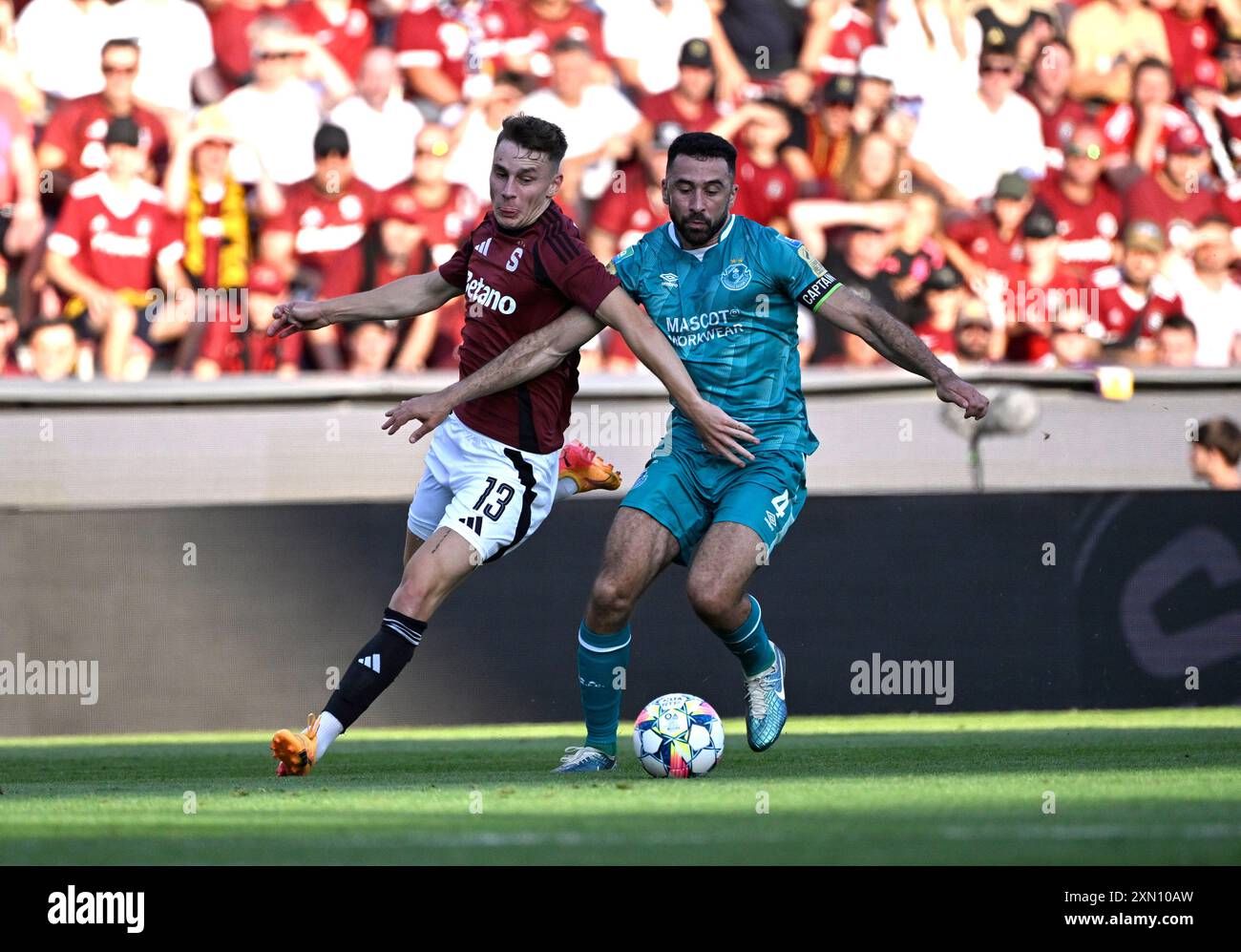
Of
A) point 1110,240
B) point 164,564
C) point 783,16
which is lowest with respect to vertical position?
point 164,564

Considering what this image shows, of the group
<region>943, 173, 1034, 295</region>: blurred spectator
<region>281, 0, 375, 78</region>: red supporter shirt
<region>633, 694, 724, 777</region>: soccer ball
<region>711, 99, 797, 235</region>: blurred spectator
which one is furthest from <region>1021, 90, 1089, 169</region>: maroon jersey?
<region>633, 694, 724, 777</region>: soccer ball

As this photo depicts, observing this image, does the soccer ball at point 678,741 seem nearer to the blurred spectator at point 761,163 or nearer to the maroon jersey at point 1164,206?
the blurred spectator at point 761,163

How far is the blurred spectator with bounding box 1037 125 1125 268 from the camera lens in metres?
13.6

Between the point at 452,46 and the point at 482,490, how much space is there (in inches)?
259

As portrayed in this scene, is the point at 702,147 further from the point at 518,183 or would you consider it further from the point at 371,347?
the point at 371,347

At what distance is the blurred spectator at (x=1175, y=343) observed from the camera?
A: 13352 millimetres

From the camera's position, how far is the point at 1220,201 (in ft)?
45.9

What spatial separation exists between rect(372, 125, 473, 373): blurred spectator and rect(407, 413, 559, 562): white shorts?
15.1ft

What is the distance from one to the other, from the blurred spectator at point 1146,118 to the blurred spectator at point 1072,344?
1574mm

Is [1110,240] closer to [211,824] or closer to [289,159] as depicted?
[289,159]

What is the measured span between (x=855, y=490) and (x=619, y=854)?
24.2ft

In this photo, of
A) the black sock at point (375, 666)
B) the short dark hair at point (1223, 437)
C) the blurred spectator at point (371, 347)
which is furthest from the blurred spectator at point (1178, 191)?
the black sock at point (375, 666)
